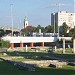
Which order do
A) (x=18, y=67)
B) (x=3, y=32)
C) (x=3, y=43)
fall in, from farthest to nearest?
(x=3, y=32), (x=3, y=43), (x=18, y=67)

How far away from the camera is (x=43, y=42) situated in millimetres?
130250

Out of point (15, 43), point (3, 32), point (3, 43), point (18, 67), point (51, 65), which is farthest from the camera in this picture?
point (3, 32)

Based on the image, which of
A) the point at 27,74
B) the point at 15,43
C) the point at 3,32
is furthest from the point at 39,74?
the point at 3,32

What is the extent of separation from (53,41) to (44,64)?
318 ft

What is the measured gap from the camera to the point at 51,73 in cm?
2552

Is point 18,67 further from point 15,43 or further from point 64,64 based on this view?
point 15,43

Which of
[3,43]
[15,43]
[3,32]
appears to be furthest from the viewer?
[3,32]

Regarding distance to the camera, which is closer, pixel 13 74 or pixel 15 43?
pixel 13 74

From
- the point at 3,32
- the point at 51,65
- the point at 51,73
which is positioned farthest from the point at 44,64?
the point at 3,32

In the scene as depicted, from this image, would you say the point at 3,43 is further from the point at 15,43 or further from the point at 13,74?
the point at 13,74

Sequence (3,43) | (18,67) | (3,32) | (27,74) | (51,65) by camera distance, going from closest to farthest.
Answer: (27,74) < (18,67) < (51,65) < (3,43) < (3,32)

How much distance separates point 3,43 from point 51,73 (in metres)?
81.6

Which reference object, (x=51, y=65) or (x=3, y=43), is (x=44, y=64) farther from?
(x=3, y=43)

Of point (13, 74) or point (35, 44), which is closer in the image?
point (13, 74)
